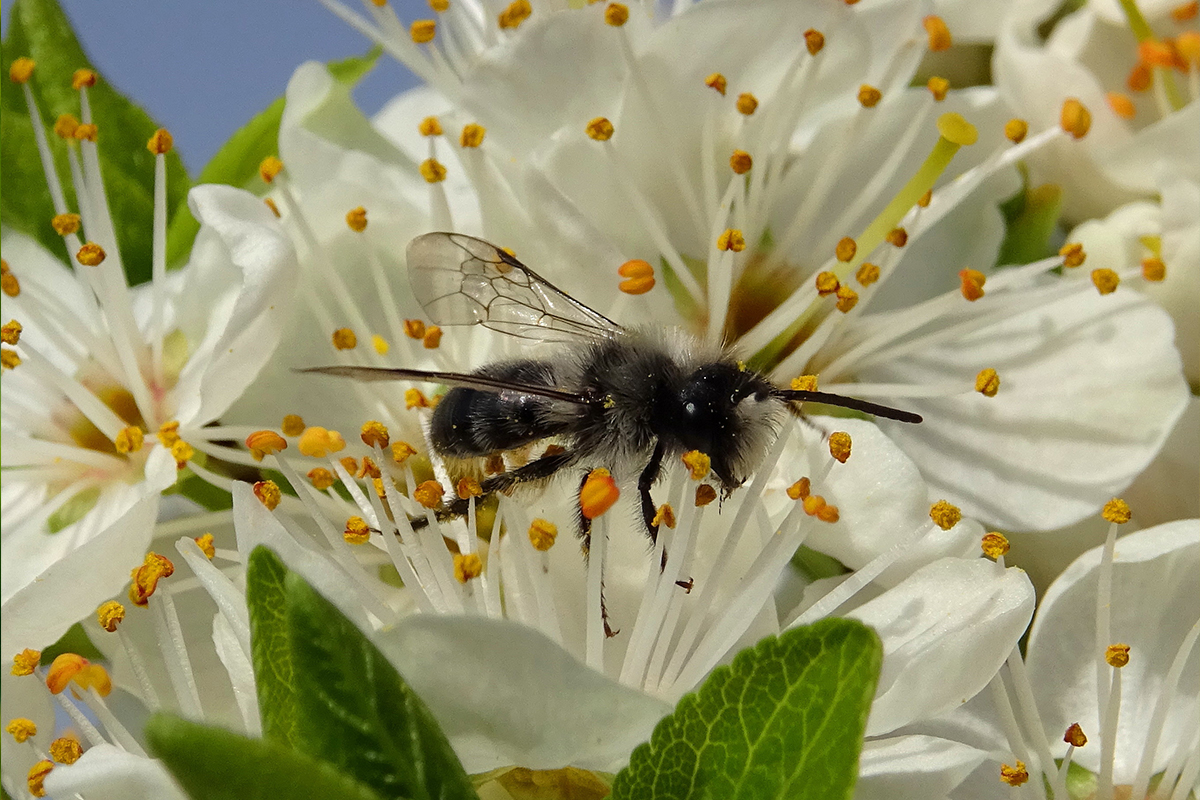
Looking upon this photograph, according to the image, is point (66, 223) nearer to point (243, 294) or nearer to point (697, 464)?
point (243, 294)

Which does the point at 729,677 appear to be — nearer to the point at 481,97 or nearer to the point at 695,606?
the point at 695,606

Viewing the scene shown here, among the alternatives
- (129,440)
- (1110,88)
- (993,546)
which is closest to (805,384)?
(993,546)

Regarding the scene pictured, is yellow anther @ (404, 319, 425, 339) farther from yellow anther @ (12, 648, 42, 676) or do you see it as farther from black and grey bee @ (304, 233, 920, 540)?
yellow anther @ (12, 648, 42, 676)

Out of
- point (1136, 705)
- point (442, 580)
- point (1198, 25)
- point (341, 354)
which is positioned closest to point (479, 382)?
point (442, 580)

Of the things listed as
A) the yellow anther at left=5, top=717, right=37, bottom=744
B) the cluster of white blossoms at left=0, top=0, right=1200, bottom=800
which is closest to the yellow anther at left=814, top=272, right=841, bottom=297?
the cluster of white blossoms at left=0, top=0, right=1200, bottom=800

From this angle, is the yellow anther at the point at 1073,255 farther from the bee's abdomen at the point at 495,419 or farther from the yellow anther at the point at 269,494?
the yellow anther at the point at 269,494

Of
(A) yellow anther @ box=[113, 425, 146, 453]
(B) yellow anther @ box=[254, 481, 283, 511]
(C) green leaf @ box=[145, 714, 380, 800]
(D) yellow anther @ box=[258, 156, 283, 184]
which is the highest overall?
(D) yellow anther @ box=[258, 156, 283, 184]
